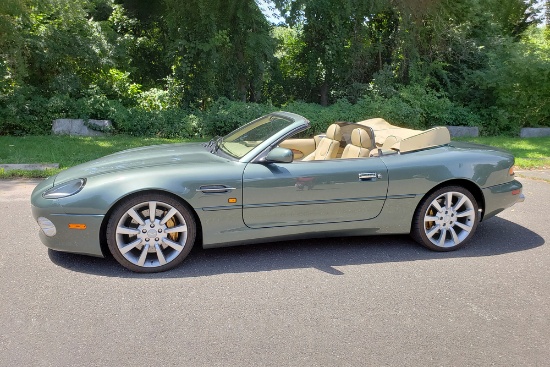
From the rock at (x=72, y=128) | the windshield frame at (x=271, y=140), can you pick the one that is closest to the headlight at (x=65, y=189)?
the windshield frame at (x=271, y=140)

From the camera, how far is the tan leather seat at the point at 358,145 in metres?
4.98

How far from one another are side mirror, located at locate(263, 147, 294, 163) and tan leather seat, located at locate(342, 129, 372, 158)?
31.4 inches

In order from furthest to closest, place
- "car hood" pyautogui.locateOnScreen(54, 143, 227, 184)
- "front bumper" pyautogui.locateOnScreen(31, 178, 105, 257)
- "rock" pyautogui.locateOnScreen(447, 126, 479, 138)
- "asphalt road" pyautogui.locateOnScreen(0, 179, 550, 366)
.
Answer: "rock" pyautogui.locateOnScreen(447, 126, 479, 138), "car hood" pyautogui.locateOnScreen(54, 143, 227, 184), "front bumper" pyautogui.locateOnScreen(31, 178, 105, 257), "asphalt road" pyautogui.locateOnScreen(0, 179, 550, 366)

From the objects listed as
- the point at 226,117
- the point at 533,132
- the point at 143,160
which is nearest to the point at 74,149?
the point at 226,117

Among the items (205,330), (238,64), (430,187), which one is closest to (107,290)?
(205,330)

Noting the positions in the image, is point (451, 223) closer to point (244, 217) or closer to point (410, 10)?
point (244, 217)

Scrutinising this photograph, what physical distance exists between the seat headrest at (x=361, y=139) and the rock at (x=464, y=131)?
973 cm

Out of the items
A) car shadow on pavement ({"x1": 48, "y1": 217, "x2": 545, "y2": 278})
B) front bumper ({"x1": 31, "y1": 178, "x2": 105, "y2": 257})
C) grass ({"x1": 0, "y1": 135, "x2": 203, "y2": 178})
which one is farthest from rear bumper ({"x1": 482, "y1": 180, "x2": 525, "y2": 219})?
grass ({"x1": 0, "y1": 135, "x2": 203, "y2": 178})

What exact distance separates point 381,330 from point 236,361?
3.28ft

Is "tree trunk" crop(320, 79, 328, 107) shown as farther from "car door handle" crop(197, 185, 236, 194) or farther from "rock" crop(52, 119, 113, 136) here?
"car door handle" crop(197, 185, 236, 194)

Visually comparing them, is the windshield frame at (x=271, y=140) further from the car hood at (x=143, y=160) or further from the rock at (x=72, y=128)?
the rock at (x=72, y=128)

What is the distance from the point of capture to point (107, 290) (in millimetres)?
3891

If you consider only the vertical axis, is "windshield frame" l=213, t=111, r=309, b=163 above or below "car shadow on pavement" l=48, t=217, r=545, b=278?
above

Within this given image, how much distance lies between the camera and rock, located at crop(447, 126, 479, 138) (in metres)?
14.1
